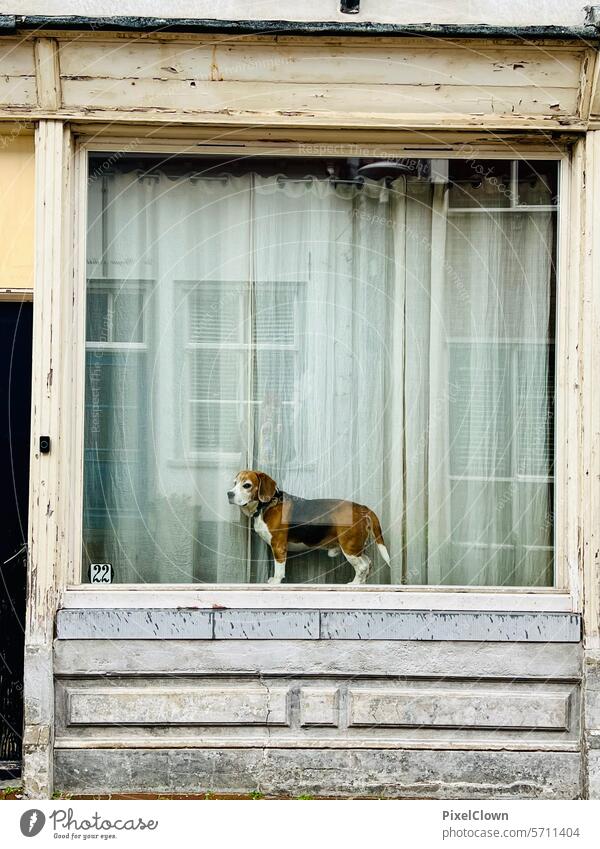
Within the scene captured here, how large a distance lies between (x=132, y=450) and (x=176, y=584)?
2.66ft

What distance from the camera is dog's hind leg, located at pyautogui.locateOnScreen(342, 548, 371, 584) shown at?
5785 millimetres

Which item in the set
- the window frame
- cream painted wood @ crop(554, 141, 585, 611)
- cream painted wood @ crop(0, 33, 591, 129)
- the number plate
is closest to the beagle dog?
the window frame

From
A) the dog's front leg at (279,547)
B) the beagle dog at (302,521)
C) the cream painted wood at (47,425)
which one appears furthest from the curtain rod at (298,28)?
the dog's front leg at (279,547)

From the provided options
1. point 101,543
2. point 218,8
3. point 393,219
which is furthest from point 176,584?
point 218,8

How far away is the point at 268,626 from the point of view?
553cm

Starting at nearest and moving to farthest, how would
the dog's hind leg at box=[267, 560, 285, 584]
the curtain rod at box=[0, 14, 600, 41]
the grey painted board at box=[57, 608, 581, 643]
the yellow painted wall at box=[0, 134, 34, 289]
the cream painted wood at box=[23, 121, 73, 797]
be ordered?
the curtain rod at box=[0, 14, 600, 41], the cream painted wood at box=[23, 121, 73, 797], the grey painted board at box=[57, 608, 581, 643], the yellow painted wall at box=[0, 134, 34, 289], the dog's hind leg at box=[267, 560, 285, 584]

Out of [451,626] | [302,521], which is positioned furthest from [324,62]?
[451,626]

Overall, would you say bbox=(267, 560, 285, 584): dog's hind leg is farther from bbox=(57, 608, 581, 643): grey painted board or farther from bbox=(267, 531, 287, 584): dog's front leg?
bbox=(57, 608, 581, 643): grey painted board

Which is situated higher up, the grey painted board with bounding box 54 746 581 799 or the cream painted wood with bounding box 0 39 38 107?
the cream painted wood with bounding box 0 39 38 107

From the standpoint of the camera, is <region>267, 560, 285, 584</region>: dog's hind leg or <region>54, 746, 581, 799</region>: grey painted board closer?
<region>54, 746, 581, 799</region>: grey painted board

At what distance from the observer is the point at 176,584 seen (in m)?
5.73
